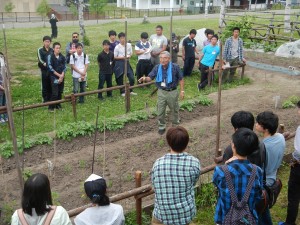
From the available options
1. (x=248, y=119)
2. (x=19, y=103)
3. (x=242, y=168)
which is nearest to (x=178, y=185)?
(x=242, y=168)

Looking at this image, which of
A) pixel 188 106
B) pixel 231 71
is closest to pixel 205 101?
pixel 188 106

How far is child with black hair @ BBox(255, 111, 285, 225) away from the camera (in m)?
3.81

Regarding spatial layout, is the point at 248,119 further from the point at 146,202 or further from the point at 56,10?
the point at 56,10

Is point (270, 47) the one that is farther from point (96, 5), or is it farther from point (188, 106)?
point (96, 5)

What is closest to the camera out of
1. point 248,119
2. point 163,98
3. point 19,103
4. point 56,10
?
point 248,119

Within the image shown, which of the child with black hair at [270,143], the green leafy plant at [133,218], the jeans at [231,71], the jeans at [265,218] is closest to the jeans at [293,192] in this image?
the child with black hair at [270,143]

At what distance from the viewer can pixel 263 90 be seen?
10867 mm

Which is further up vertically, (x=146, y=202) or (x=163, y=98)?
(x=163, y=98)

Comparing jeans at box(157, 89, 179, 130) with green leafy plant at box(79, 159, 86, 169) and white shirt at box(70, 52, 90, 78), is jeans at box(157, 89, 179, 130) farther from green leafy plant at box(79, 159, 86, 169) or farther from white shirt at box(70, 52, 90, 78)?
white shirt at box(70, 52, 90, 78)

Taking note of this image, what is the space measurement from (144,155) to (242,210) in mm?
3745

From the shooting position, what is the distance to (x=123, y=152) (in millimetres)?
7008

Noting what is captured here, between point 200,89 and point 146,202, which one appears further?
point 200,89

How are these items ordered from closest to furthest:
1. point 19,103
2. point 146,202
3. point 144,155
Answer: point 146,202 < point 144,155 < point 19,103

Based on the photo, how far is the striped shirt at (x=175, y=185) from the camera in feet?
10.9
